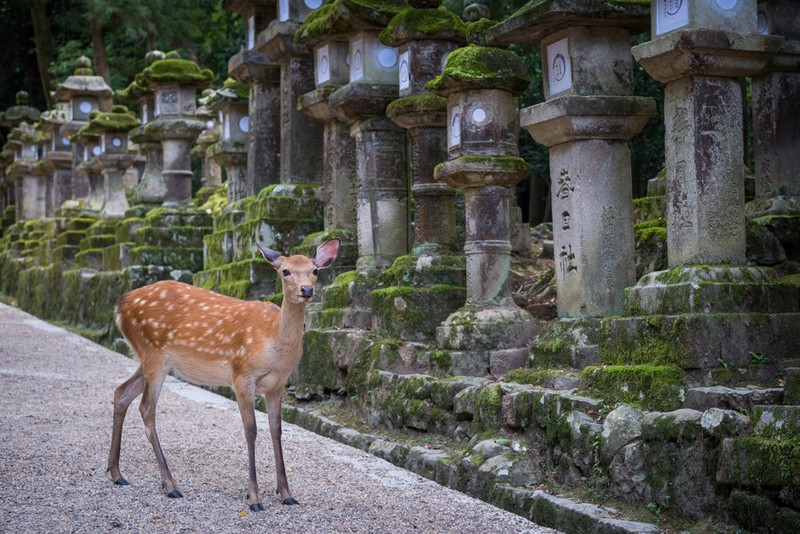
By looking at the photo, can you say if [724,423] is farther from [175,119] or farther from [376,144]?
[175,119]

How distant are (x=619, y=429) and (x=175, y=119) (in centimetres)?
1240

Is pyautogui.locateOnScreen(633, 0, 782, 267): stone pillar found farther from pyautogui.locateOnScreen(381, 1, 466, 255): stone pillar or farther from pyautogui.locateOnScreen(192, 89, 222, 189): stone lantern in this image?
pyautogui.locateOnScreen(192, 89, 222, 189): stone lantern

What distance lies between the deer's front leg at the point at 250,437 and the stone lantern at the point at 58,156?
773 inches

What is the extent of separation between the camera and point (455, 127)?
8.84m

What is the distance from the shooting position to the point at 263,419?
9.90 m

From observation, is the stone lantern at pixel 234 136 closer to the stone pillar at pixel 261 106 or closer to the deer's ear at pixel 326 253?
the stone pillar at pixel 261 106

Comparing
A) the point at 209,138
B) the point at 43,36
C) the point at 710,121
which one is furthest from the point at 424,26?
the point at 43,36

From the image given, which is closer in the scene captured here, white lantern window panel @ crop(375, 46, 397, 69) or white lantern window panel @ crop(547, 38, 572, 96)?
white lantern window panel @ crop(547, 38, 572, 96)

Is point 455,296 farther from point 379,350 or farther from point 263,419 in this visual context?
point 263,419

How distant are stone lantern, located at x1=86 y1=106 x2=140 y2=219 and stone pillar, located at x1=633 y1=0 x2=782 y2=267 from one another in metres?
14.9

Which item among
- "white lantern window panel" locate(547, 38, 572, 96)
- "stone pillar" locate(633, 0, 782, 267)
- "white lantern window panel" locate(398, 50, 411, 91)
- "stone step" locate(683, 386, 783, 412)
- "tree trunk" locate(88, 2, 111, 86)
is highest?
"tree trunk" locate(88, 2, 111, 86)

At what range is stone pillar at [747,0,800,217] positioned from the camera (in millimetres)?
8664

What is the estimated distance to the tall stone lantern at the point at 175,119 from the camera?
674 inches

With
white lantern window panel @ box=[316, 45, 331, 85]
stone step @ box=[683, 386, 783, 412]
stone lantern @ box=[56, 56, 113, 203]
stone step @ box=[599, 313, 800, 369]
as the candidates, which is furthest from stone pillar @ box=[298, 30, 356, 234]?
stone lantern @ box=[56, 56, 113, 203]
